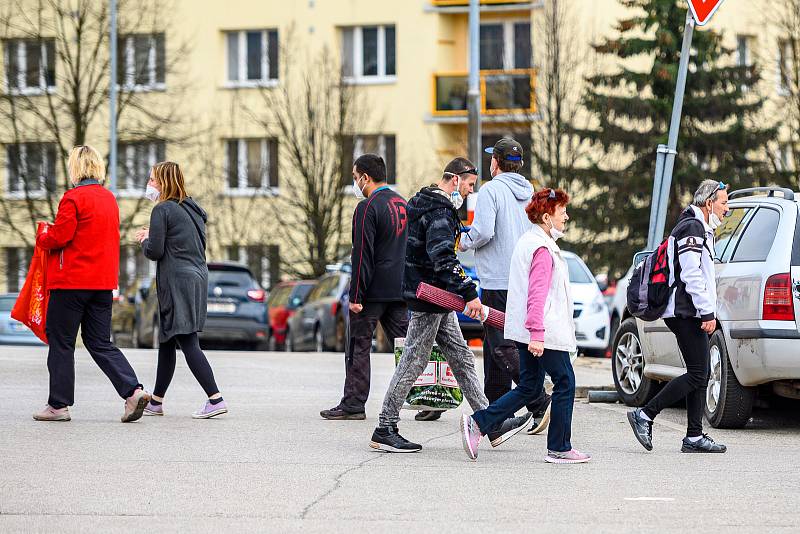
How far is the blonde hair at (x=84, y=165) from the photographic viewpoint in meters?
11.0

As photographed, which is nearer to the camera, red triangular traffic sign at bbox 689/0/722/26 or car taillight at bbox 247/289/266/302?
red triangular traffic sign at bbox 689/0/722/26

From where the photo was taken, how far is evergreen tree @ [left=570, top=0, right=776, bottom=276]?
33000 millimetres

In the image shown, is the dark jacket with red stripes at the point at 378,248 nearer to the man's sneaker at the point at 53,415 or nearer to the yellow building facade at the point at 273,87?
the man's sneaker at the point at 53,415

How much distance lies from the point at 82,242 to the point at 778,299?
4844mm

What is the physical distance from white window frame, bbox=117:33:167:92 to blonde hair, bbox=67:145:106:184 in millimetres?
27126

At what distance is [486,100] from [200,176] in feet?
28.1

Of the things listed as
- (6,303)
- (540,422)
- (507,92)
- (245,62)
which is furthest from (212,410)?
(245,62)

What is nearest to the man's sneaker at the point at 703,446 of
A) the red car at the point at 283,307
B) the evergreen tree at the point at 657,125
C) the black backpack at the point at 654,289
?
the black backpack at the point at 654,289

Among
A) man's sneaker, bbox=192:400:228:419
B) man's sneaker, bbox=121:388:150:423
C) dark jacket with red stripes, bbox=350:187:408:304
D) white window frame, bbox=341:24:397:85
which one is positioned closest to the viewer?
man's sneaker, bbox=121:388:150:423

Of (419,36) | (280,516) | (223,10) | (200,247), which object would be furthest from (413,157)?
(280,516)

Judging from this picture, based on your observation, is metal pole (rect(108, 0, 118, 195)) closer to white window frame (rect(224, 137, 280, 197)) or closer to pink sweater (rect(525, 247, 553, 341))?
white window frame (rect(224, 137, 280, 197))

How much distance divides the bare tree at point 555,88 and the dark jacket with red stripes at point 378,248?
80.9 ft

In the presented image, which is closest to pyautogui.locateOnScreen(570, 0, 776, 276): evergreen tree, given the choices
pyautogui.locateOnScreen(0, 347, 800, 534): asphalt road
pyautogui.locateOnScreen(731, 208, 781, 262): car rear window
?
pyautogui.locateOnScreen(0, 347, 800, 534): asphalt road

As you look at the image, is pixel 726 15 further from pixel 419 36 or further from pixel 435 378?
pixel 435 378
